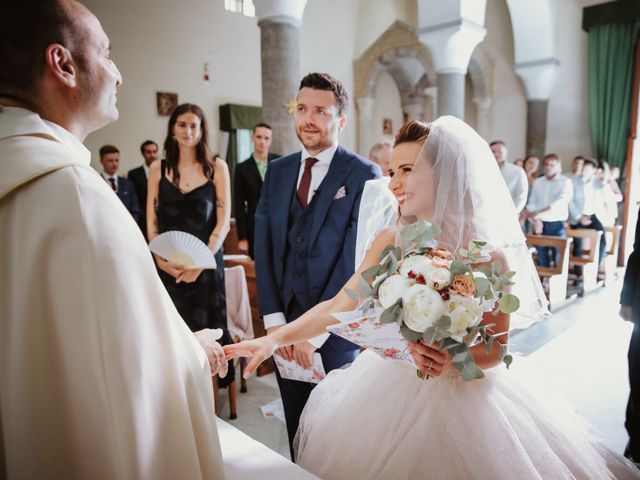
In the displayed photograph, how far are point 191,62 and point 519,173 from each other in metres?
6.41

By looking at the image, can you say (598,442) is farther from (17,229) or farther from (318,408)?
(17,229)

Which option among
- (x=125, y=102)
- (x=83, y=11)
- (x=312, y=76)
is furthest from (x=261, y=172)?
(x=125, y=102)

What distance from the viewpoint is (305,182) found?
2.09m

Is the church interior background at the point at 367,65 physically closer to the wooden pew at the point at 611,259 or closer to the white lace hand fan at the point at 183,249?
the wooden pew at the point at 611,259

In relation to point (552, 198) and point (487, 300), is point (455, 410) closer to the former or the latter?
point (487, 300)

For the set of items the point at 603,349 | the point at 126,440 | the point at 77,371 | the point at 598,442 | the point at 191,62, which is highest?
the point at 191,62

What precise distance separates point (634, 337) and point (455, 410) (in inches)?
70.9

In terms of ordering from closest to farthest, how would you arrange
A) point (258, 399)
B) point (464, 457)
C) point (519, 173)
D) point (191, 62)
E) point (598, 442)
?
point (464, 457), point (598, 442), point (258, 399), point (519, 173), point (191, 62)

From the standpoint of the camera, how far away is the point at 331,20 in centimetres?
1124

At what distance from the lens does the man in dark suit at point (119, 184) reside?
18.3ft

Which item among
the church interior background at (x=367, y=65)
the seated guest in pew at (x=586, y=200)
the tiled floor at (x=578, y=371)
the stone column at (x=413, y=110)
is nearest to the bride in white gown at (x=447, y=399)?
the tiled floor at (x=578, y=371)

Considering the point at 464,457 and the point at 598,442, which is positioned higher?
the point at 464,457

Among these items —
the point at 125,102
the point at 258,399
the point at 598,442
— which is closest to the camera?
the point at 598,442

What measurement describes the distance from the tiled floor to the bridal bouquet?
61.7 inches
